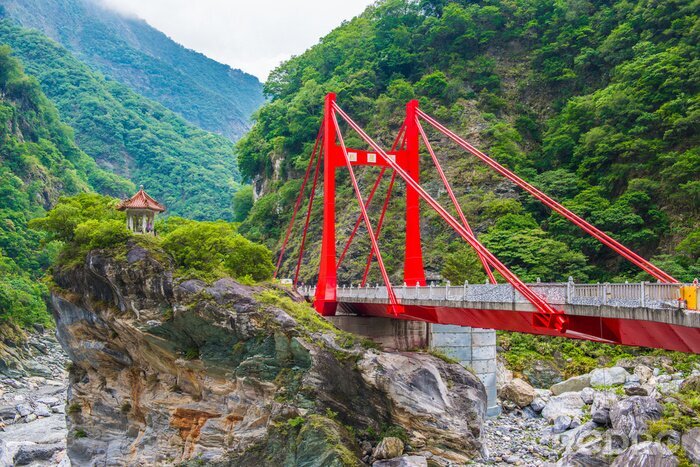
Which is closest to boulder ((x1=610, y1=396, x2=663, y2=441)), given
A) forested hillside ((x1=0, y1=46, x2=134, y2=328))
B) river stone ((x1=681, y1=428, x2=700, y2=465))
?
river stone ((x1=681, y1=428, x2=700, y2=465))

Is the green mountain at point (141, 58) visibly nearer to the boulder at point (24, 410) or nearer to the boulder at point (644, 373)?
the boulder at point (24, 410)

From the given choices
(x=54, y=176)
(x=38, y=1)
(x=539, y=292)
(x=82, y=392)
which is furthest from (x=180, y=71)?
(x=539, y=292)

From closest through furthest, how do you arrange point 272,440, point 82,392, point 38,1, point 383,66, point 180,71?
point 272,440
point 82,392
point 383,66
point 38,1
point 180,71

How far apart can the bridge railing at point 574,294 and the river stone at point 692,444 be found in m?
6.95

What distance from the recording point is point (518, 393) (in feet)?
90.2

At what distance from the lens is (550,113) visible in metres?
47.1

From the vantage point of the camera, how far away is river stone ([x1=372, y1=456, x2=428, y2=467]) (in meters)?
19.8

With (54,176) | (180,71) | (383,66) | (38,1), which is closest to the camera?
(383,66)

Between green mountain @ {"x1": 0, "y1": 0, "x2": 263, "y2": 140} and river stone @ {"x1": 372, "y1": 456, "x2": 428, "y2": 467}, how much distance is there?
13905 centimetres

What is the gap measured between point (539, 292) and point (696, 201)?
22.1m

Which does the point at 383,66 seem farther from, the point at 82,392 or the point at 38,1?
the point at 38,1

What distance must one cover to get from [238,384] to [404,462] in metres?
6.45

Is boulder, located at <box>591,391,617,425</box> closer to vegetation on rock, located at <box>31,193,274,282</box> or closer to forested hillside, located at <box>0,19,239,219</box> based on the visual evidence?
vegetation on rock, located at <box>31,193,274,282</box>

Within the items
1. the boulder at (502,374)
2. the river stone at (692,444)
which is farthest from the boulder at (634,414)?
the boulder at (502,374)
